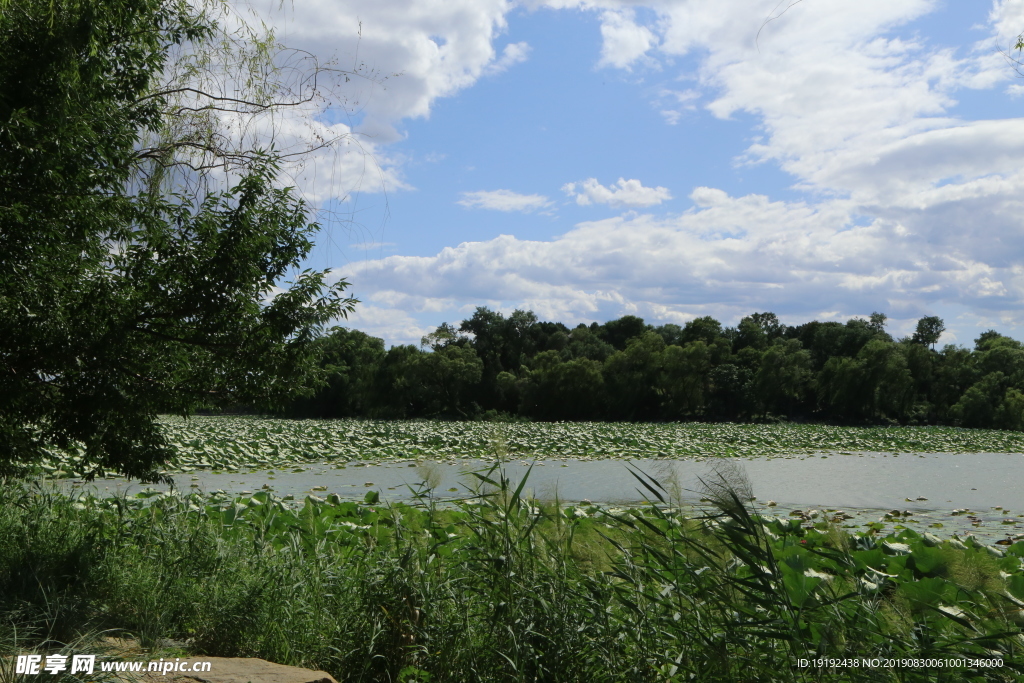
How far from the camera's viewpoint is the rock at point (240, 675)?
282 cm

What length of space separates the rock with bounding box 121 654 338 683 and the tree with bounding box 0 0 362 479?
2441 millimetres

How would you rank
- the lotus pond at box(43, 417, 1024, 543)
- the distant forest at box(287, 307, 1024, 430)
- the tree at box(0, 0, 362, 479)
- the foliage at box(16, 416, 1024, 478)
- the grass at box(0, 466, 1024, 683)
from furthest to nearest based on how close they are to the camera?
the distant forest at box(287, 307, 1024, 430)
the foliage at box(16, 416, 1024, 478)
the lotus pond at box(43, 417, 1024, 543)
the tree at box(0, 0, 362, 479)
the grass at box(0, 466, 1024, 683)

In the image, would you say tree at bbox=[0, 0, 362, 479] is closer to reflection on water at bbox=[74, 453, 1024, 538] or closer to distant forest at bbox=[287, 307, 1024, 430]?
reflection on water at bbox=[74, 453, 1024, 538]

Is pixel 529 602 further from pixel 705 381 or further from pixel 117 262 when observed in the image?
pixel 705 381

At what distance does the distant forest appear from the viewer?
42.7 m

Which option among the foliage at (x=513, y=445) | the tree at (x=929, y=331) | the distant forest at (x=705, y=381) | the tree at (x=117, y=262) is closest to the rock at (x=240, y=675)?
the tree at (x=117, y=262)

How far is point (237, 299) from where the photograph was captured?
5.10 m

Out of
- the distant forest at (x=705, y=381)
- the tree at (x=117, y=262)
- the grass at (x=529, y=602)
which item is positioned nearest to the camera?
the grass at (x=529, y=602)

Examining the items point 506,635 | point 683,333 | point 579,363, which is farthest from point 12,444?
point 683,333

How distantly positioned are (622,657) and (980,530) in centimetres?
637

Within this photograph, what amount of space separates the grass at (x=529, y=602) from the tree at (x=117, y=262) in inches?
34.3

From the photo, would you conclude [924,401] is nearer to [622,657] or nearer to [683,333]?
[683,333]

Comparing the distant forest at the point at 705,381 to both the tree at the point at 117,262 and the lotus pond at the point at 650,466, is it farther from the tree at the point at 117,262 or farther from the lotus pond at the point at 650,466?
the tree at the point at 117,262

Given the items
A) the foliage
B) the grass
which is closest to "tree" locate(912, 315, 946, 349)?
the foliage
